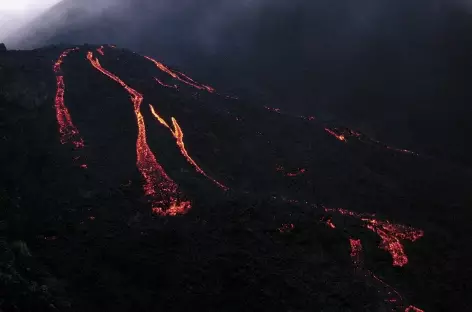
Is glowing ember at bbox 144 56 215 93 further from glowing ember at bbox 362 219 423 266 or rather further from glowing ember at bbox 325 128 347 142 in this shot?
glowing ember at bbox 362 219 423 266

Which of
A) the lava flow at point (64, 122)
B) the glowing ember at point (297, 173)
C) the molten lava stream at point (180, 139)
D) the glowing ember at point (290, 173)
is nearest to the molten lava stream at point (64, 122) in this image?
the lava flow at point (64, 122)

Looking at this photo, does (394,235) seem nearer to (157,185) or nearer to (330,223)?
(330,223)

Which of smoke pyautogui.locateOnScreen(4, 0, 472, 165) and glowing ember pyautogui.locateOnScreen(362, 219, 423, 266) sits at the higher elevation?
smoke pyautogui.locateOnScreen(4, 0, 472, 165)

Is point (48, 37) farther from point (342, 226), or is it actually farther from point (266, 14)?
point (342, 226)

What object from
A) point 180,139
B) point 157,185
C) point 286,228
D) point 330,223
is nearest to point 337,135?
point 330,223

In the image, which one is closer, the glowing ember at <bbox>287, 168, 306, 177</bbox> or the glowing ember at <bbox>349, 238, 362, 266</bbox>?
the glowing ember at <bbox>349, 238, 362, 266</bbox>

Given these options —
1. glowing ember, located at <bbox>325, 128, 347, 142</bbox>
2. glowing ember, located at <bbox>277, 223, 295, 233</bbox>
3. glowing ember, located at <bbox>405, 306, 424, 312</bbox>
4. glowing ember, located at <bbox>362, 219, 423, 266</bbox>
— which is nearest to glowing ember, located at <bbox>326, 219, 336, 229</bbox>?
glowing ember, located at <bbox>277, 223, 295, 233</bbox>
